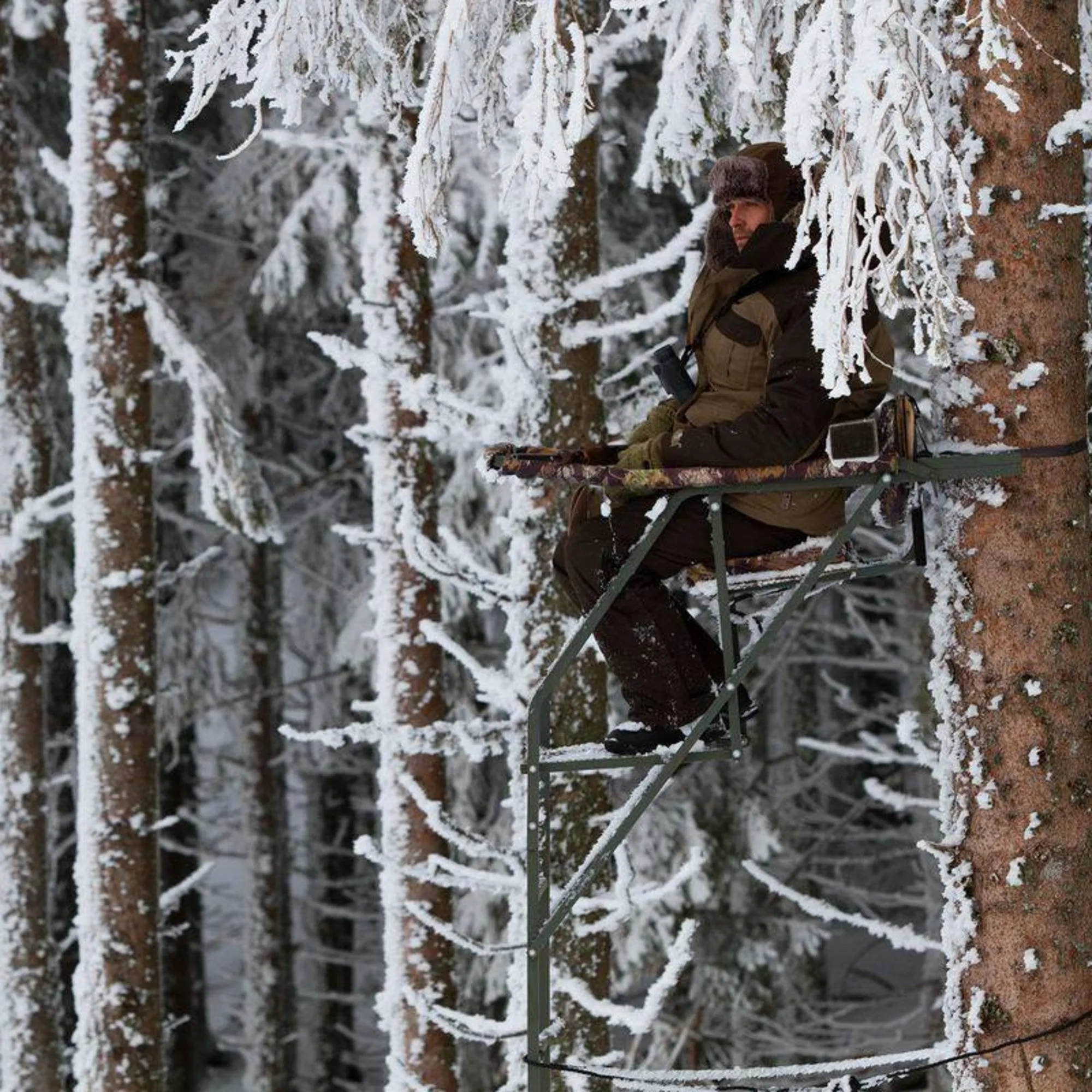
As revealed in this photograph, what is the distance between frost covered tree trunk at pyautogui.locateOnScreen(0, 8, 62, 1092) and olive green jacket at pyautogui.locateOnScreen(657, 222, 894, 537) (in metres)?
6.90

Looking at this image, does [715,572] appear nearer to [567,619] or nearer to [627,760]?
[627,760]

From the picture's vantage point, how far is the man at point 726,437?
4426 millimetres

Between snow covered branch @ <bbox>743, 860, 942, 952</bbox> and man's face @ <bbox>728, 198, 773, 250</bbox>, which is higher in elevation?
man's face @ <bbox>728, 198, 773, 250</bbox>

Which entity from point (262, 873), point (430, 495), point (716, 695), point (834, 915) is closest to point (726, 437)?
point (716, 695)

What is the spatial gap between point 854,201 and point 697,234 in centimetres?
277

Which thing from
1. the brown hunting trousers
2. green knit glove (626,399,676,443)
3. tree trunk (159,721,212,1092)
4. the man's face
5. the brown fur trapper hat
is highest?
the brown fur trapper hat

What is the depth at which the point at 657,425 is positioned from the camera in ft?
16.4

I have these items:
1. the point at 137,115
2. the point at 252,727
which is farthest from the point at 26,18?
the point at 252,727

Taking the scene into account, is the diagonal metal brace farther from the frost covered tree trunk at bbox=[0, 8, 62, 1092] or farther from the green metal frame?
the frost covered tree trunk at bbox=[0, 8, 62, 1092]

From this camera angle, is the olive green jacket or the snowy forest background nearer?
the olive green jacket

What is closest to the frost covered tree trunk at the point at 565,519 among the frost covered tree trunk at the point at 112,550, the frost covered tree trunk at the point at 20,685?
the frost covered tree trunk at the point at 112,550

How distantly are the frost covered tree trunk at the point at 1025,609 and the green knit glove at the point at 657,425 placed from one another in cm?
87

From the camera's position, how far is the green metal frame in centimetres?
430

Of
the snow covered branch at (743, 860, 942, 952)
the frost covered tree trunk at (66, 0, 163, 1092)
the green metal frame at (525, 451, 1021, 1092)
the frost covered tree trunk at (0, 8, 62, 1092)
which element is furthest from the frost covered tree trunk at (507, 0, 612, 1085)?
the frost covered tree trunk at (0, 8, 62, 1092)
